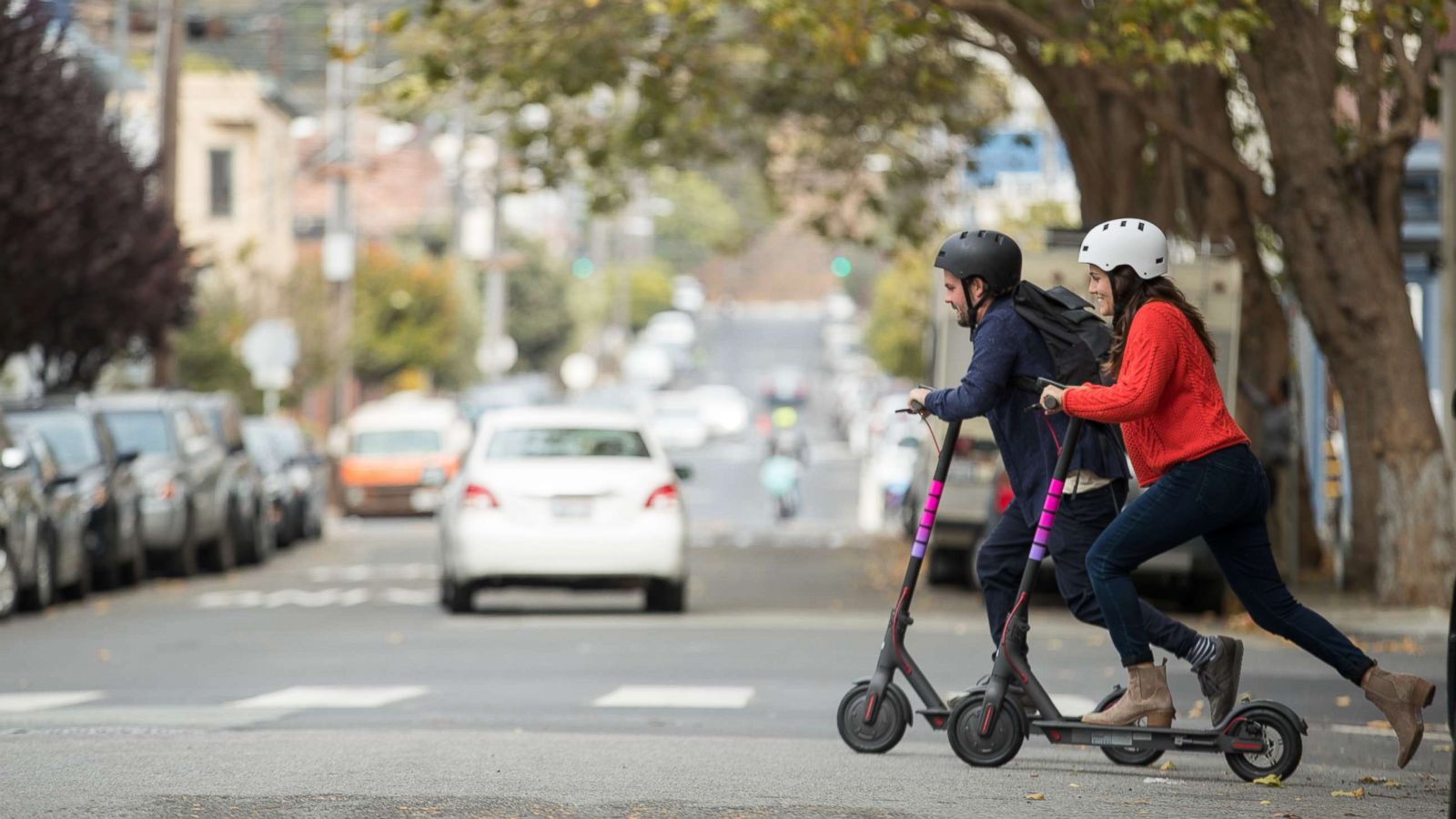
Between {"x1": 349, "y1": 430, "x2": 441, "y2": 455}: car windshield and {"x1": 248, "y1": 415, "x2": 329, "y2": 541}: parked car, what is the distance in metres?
5.61

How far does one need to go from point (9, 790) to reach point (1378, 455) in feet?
40.9

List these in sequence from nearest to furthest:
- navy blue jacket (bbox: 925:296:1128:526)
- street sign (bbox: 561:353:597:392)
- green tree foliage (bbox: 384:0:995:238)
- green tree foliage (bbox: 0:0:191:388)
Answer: navy blue jacket (bbox: 925:296:1128:526), green tree foliage (bbox: 384:0:995:238), green tree foliage (bbox: 0:0:191:388), street sign (bbox: 561:353:597:392)

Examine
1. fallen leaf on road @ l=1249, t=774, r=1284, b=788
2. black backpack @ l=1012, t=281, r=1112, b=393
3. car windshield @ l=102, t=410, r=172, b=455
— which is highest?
black backpack @ l=1012, t=281, r=1112, b=393

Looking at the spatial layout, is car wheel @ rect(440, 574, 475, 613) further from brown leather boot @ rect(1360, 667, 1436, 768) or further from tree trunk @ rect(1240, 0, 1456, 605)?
brown leather boot @ rect(1360, 667, 1436, 768)

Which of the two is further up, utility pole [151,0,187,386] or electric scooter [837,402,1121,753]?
utility pole [151,0,187,386]

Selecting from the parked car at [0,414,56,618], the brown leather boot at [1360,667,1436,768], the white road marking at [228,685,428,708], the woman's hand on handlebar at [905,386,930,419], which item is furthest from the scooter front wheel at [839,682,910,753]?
the parked car at [0,414,56,618]

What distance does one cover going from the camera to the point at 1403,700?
28.1 feet

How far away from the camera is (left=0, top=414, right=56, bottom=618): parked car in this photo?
18531 millimetres

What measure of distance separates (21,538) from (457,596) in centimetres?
313

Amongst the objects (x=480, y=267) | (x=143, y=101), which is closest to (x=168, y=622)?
(x=143, y=101)

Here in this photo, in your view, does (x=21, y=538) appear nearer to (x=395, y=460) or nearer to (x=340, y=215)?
(x=395, y=460)

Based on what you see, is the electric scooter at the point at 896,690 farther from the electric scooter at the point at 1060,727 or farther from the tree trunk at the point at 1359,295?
the tree trunk at the point at 1359,295

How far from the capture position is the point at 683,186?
511 ft

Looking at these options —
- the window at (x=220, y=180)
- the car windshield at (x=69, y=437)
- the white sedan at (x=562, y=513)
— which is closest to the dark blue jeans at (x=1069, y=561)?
the white sedan at (x=562, y=513)
